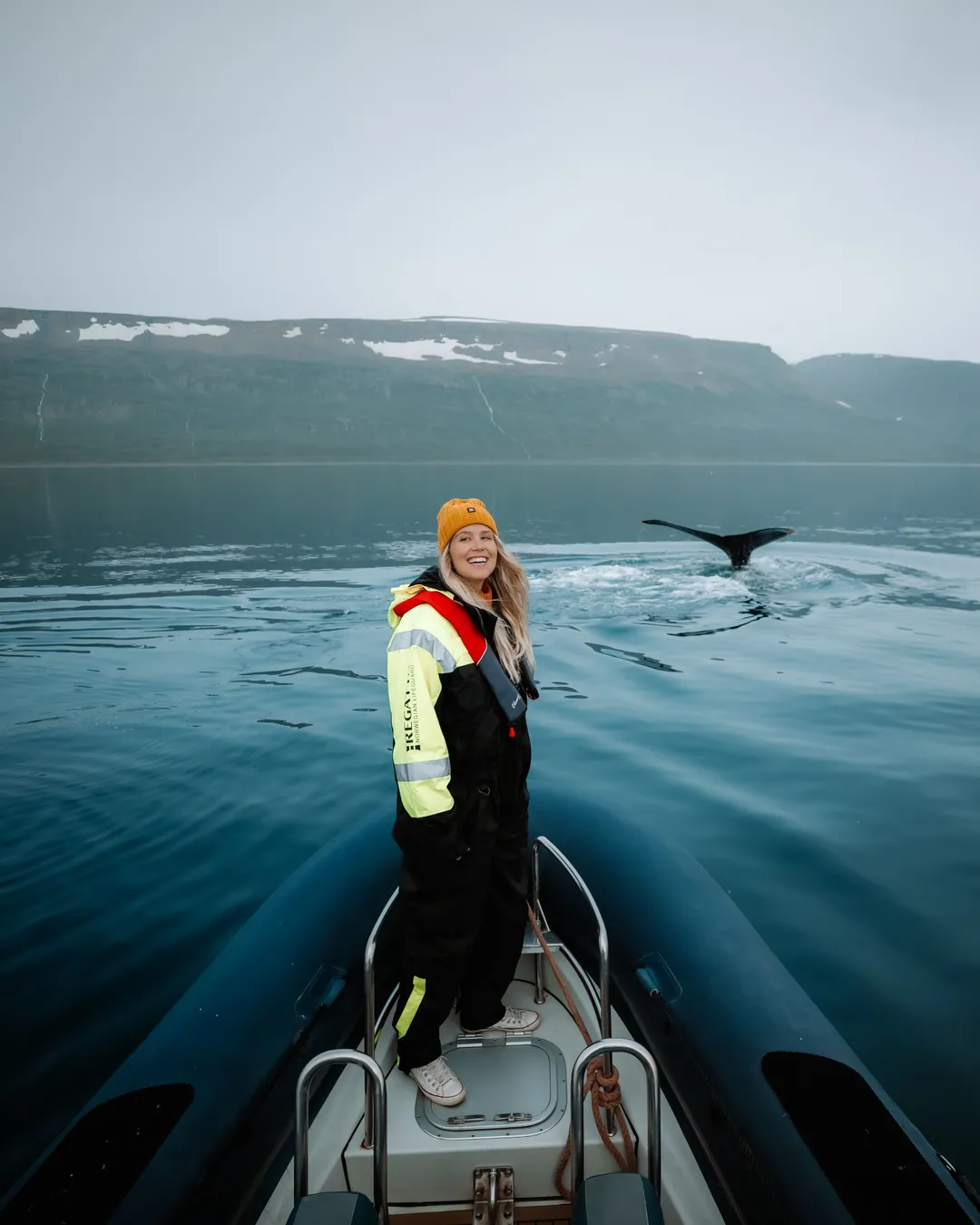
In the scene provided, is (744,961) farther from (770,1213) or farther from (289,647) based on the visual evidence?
(289,647)

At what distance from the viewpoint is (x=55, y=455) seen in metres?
164

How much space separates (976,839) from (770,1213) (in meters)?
5.21

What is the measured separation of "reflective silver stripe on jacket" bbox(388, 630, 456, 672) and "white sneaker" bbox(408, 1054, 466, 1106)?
1.79 metres

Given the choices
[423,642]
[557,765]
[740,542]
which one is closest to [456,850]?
[423,642]

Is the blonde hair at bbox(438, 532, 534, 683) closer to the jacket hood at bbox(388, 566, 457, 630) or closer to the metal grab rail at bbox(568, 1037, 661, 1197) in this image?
the jacket hood at bbox(388, 566, 457, 630)

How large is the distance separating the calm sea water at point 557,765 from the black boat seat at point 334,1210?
2.21 meters

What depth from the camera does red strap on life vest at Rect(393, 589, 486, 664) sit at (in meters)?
3.10

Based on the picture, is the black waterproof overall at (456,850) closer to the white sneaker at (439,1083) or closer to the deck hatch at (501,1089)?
the white sneaker at (439,1083)

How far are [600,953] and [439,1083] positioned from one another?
0.89 metres

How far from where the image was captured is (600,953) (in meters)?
3.39

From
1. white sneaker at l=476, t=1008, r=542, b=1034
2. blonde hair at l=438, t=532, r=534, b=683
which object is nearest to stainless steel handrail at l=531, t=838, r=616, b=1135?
white sneaker at l=476, t=1008, r=542, b=1034

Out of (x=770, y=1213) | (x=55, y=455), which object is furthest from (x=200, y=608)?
(x=55, y=455)

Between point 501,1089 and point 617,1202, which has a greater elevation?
point 617,1202

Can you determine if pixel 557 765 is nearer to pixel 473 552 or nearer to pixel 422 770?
pixel 473 552
